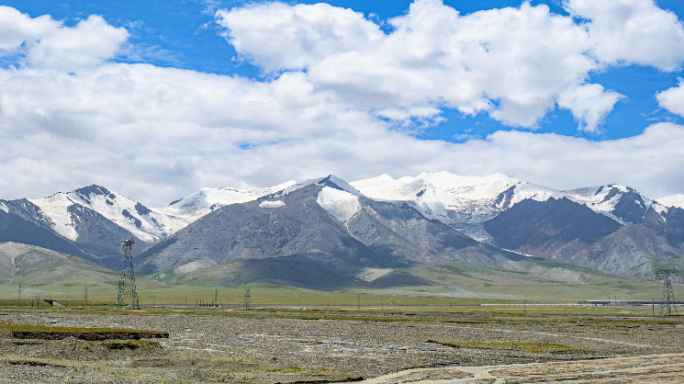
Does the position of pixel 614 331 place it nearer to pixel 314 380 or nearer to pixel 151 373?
pixel 314 380

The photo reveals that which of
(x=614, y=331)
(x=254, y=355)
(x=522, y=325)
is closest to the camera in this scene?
(x=254, y=355)

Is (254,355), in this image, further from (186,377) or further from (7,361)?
(7,361)

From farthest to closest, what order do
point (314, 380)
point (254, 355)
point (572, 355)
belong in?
point (572, 355), point (254, 355), point (314, 380)

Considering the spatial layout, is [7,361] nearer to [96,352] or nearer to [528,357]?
[96,352]

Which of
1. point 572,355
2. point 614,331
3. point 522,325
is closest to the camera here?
point 572,355

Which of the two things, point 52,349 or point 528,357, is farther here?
point 528,357

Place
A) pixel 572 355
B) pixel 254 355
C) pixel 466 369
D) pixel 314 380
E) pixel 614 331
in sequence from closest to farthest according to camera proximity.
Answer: pixel 314 380
pixel 466 369
pixel 254 355
pixel 572 355
pixel 614 331

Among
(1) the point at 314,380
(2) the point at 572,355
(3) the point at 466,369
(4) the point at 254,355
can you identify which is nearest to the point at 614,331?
(2) the point at 572,355

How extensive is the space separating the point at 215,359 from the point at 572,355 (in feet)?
131

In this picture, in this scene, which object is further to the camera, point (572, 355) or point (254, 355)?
point (572, 355)

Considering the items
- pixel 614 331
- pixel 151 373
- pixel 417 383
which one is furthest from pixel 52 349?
pixel 614 331

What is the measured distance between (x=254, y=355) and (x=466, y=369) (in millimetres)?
21950

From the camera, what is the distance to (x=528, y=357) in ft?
234

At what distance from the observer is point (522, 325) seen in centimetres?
13300
